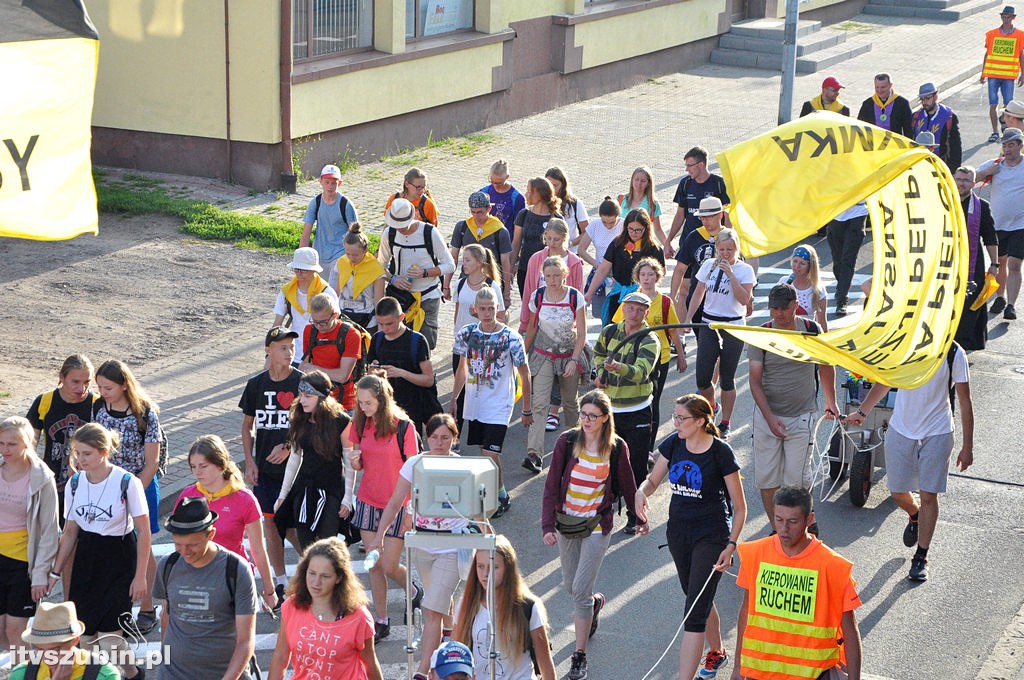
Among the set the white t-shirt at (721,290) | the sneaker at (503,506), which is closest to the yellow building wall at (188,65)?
the white t-shirt at (721,290)

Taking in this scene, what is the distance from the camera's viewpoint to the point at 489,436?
408 inches

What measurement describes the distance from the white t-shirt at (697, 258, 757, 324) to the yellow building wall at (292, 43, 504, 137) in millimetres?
9614

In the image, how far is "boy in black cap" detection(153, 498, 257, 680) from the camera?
6.71 meters

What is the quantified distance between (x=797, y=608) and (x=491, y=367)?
393 centimetres

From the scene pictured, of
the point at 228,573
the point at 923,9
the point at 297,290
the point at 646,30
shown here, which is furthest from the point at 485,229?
the point at 923,9

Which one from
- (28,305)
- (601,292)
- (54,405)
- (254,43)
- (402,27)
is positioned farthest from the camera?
(402,27)

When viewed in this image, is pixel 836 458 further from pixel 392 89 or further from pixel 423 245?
pixel 392 89

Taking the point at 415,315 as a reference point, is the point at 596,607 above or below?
below

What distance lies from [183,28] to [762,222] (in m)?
14.6

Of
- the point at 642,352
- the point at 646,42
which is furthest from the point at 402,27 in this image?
the point at 642,352

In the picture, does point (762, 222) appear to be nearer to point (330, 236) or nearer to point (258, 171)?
point (330, 236)

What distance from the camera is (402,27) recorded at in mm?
21953

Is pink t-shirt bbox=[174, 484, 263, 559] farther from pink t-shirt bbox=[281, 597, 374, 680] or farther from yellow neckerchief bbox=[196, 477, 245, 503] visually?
pink t-shirt bbox=[281, 597, 374, 680]

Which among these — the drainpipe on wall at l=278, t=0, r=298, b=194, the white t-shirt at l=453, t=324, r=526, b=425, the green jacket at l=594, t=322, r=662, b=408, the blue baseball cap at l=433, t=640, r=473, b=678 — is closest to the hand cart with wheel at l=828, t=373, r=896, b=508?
the green jacket at l=594, t=322, r=662, b=408
